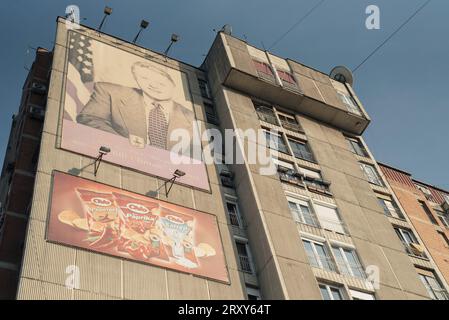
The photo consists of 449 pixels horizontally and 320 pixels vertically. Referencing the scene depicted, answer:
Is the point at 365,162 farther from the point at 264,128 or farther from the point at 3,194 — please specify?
the point at 3,194

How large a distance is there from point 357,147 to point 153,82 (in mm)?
17618

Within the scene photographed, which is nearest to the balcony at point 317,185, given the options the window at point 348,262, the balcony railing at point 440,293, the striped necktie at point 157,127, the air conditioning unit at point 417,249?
the window at point 348,262

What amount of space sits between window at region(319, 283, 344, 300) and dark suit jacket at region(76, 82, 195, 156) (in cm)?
1270

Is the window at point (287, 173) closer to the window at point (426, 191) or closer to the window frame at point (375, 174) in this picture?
A: the window frame at point (375, 174)

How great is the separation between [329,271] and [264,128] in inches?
511

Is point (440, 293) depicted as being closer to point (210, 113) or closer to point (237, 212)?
point (237, 212)

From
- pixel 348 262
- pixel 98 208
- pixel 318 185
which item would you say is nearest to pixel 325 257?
pixel 348 262

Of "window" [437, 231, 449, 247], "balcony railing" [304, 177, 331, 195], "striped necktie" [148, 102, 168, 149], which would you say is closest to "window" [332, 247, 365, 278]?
"balcony railing" [304, 177, 331, 195]

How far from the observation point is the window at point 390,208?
37.4 m

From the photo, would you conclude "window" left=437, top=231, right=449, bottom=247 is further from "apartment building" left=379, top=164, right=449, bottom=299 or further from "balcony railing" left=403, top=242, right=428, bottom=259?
"balcony railing" left=403, top=242, right=428, bottom=259

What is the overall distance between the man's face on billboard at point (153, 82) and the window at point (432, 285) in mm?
20819

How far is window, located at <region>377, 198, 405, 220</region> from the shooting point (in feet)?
123

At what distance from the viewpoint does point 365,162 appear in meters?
41.2
